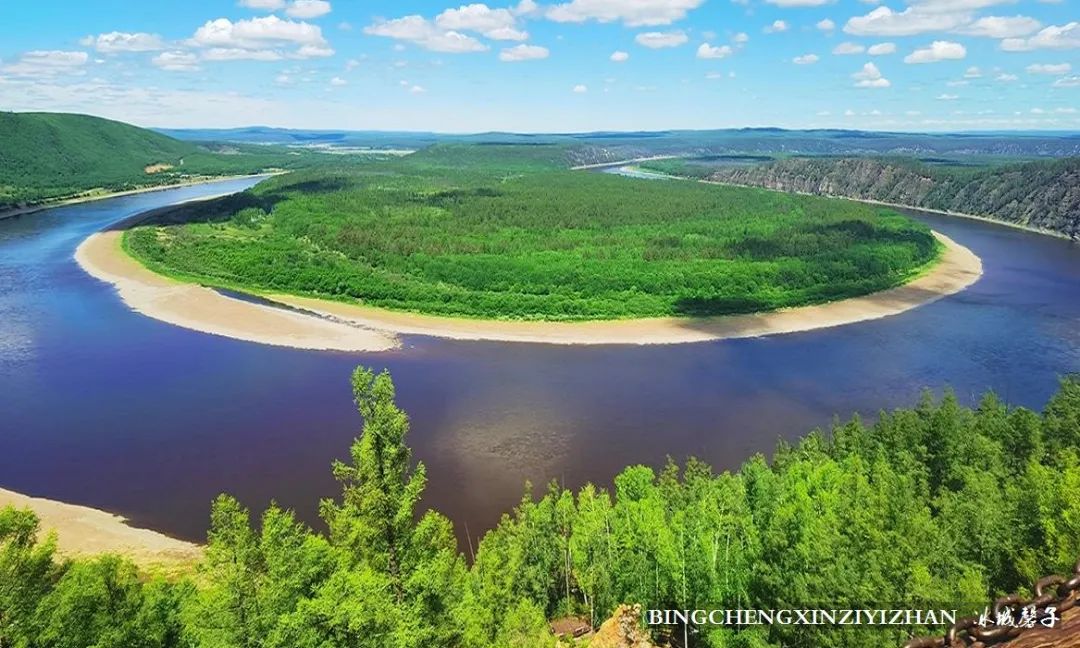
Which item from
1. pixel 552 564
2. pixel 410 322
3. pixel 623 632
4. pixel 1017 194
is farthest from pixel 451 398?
pixel 1017 194

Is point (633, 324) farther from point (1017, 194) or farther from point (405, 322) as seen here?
point (1017, 194)

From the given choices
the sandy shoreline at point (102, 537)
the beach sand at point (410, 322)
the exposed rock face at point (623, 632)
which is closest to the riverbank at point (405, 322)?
the beach sand at point (410, 322)

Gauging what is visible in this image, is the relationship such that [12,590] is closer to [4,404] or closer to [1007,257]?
[4,404]

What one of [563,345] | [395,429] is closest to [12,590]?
[395,429]

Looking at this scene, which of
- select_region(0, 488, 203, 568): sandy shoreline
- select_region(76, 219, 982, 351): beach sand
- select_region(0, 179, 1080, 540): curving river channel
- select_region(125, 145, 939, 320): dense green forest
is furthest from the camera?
select_region(125, 145, 939, 320): dense green forest

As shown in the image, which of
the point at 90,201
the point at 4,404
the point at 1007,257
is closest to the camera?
the point at 4,404

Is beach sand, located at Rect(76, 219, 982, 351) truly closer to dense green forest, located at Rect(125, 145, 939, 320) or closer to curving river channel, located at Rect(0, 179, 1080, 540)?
curving river channel, located at Rect(0, 179, 1080, 540)

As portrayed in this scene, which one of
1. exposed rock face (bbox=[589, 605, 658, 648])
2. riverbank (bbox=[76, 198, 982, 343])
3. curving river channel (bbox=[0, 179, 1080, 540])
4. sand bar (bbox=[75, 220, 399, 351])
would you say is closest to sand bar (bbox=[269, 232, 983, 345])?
riverbank (bbox=[76, 198, 982, 343])
